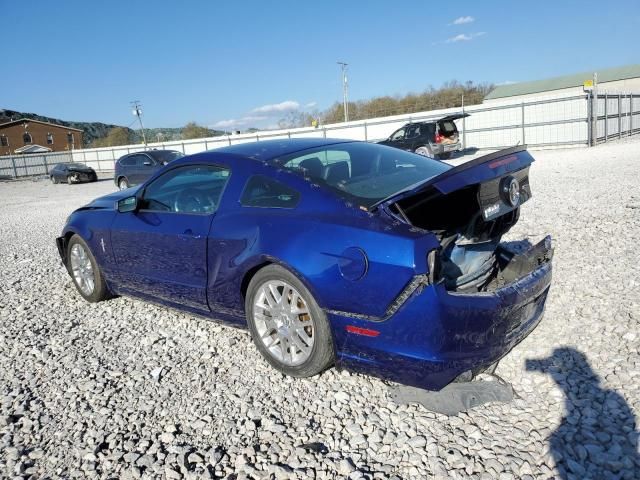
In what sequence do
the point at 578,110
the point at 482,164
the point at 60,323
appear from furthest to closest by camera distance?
the point at 578,110, the point at 60,323, the point at 482,164

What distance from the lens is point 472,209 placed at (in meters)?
2.85

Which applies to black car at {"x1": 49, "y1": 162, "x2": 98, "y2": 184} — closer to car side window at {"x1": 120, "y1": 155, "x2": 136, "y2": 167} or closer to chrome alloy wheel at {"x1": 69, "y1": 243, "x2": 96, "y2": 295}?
car side window at {"x1": 120, "y1": 155, "x2": 136, "y2": 167}

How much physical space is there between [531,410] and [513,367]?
17.2 inches

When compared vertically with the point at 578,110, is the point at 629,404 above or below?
below

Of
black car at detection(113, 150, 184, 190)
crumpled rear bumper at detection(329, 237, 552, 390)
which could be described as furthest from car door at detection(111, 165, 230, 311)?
black car at detection(113, 150, 184, 190)

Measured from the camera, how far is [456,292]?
2484 mm

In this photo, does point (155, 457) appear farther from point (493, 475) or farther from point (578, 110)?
point (578, 110)

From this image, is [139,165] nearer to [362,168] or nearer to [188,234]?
[188,234]

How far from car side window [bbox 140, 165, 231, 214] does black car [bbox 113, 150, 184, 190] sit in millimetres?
14695

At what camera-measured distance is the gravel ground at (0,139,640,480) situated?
2.21 meters

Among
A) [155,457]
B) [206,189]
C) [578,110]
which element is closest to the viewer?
[155,457]

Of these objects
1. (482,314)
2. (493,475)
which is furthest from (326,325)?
(493,475)

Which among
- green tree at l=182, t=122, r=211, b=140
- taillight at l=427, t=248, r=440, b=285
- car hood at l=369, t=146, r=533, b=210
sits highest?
green tree at l=182, t=122, r=211, b=140

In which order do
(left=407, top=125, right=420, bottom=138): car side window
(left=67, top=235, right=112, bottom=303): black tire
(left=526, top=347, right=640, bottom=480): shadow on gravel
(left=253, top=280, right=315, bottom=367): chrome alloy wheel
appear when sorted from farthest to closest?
1. (left=407, top=125, right=420, bottom=138): car side window
2. (left=67, top=235, right=112, bottom=303): black tire
3. (left=253, top=280, right=315, bottom=367): chrome alloy wheel
4. (left=526, top=347, right=640, bottom=480): shadow on gravel
